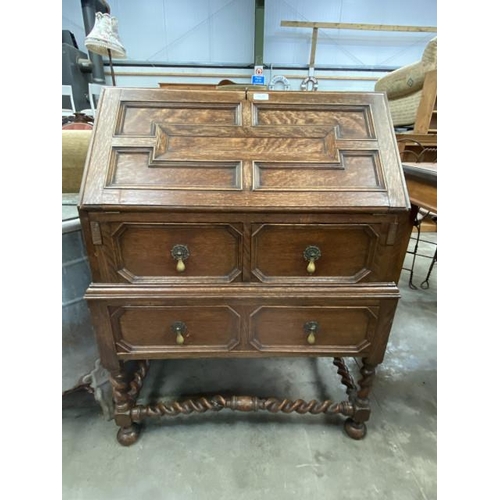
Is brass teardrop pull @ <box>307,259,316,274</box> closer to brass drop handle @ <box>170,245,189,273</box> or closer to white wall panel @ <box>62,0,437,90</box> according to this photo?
brass drop handle @ <box>170,245,189,273</box>

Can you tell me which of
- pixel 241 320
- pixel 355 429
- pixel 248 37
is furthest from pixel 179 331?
pixel 248 37

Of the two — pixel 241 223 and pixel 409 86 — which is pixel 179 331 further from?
pixel 409 86

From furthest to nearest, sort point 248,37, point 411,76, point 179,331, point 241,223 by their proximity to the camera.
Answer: point 248,37, point 411,76, point 179,331, point 241,223

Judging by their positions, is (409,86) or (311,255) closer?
(311,255)

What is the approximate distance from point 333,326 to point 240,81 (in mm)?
6361

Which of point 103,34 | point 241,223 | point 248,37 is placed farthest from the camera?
point 248,37

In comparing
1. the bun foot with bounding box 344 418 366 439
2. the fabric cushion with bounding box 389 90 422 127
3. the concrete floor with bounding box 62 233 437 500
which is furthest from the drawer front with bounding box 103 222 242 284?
the fabric cushion with bounding box 389 90 422 127

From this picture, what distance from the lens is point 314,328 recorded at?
3.26 feet

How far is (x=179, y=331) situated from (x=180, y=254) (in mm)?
283

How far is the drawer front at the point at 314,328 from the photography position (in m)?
0.98

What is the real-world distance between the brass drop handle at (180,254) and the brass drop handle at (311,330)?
0.47 meters

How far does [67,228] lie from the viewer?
43.8 inches

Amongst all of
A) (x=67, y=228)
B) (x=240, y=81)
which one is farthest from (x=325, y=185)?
(x=240, y=81)
